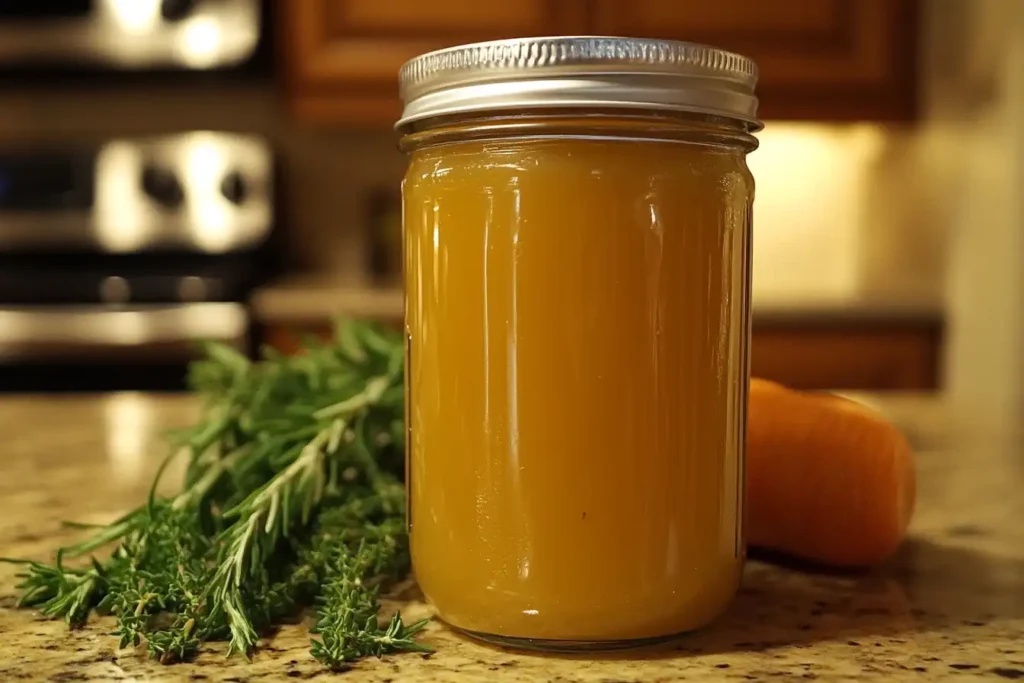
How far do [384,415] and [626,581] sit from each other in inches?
11.0

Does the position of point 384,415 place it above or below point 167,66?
below

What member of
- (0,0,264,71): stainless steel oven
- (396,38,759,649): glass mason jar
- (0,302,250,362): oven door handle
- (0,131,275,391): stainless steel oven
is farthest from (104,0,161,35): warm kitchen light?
(396,38,759,649): glass mason jar

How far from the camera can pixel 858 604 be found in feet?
1.72

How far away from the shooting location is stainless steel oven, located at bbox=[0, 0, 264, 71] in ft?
6.28

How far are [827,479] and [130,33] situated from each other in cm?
180

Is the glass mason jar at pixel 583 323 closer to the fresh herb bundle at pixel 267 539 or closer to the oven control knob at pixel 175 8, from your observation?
the fresh herb bundle at pixel 267 539

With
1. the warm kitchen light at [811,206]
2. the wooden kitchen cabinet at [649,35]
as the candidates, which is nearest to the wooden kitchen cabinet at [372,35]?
the wooden kitchen cabinet at [649,35]

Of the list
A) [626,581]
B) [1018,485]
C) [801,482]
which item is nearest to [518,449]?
[626,581]

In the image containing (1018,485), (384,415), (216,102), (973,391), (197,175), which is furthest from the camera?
(216,102)

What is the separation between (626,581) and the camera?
0.45 m

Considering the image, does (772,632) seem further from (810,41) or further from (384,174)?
(384,174)

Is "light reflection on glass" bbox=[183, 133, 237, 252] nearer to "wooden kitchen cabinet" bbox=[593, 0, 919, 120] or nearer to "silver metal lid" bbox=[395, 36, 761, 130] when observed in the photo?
"wooden kitchen cabinet" bbox=[593, 0, 919, 120]

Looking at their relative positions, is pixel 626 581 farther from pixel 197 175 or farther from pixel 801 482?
pixel 197 175

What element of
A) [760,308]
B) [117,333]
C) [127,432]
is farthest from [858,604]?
[117,333]
